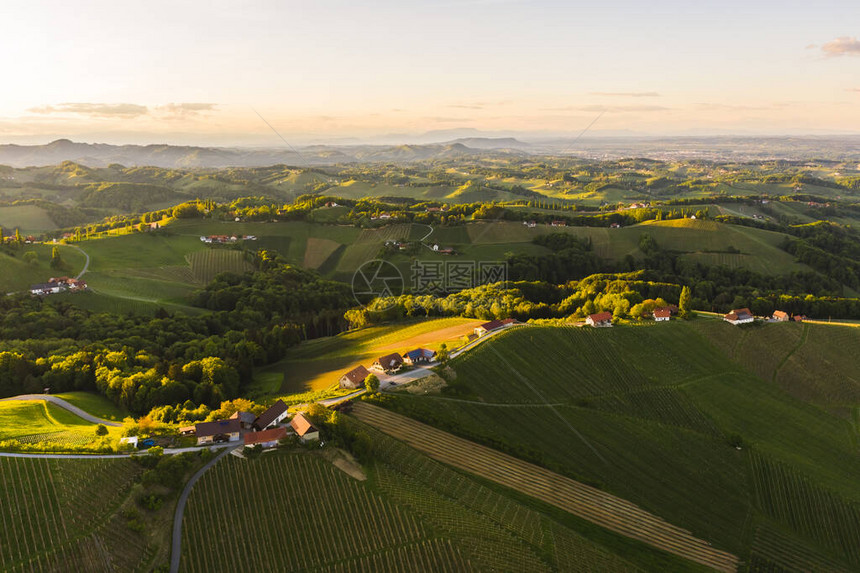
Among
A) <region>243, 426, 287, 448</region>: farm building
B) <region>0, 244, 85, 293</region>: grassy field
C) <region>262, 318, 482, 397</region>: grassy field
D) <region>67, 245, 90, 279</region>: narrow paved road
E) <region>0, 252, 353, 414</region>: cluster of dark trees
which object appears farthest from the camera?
<region>67, 245, 90, 279</region>: narrow paved road

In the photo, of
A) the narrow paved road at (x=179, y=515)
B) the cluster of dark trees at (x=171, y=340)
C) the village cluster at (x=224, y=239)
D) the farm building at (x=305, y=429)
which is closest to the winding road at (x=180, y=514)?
the narrow paved road at (x=179, y=515)

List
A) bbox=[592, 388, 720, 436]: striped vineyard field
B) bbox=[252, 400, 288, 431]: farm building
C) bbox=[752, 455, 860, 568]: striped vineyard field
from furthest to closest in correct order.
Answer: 1. bbox=[592, 388, 720, 436]: striped vineyard field
2. bbox=[752, 455, 860, 568]: striped vineyard field
3. bbox=[252, 400, 288, 431]: farm building

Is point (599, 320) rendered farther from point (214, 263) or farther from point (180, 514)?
point (214, 263)

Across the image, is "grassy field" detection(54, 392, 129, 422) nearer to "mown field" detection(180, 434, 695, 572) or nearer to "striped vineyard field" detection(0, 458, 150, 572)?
"striped vineyard field" detection(0, 458, 150, 572)

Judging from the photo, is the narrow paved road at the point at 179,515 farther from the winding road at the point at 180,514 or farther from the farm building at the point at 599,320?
the farm building at the point at 599,320

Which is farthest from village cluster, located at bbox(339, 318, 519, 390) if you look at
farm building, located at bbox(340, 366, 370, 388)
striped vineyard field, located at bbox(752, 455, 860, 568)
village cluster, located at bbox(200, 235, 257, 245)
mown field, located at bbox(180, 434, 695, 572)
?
village cluster, located at bbox(200, 235, 257, 245)

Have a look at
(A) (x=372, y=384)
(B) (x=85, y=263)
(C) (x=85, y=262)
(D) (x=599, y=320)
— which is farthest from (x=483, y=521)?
(C) (x=85, y=262)
